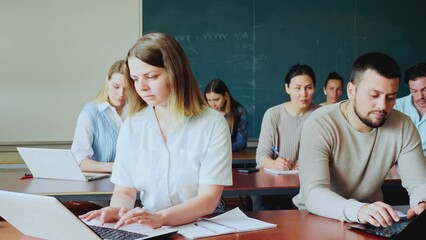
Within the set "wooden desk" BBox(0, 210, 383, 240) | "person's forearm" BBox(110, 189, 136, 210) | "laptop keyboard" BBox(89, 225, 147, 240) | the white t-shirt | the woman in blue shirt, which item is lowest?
the woman in blue shirt

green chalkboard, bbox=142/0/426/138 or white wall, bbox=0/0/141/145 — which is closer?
white wall, bbox=0/0/141/145

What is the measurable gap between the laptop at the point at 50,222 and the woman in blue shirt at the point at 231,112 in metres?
3.30

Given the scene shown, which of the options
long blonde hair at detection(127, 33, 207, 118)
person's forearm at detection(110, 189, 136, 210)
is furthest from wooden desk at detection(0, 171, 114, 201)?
long blonde hair at detection(127, 33, 207, 118)

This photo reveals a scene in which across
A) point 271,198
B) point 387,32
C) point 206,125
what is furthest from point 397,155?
point 387,32

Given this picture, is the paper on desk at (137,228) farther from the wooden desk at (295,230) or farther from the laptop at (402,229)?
the laptop at (402,229)

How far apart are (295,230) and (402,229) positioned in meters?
0.34

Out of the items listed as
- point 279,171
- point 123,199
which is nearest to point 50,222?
point 123,199

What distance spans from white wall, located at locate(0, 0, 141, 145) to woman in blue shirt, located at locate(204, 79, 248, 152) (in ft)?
3.51

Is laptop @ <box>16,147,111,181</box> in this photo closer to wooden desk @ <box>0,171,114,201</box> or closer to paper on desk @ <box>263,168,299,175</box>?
wooden desk @ <box>0,171,114,201</box>

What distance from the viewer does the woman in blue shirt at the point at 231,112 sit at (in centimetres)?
514

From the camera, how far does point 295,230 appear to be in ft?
6.38

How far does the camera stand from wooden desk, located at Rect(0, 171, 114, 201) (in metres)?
2.82

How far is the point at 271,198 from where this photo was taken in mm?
3775

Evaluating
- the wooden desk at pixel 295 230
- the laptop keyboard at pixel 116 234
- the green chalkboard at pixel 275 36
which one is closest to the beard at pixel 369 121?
the wooden desk at pixel 295 230
